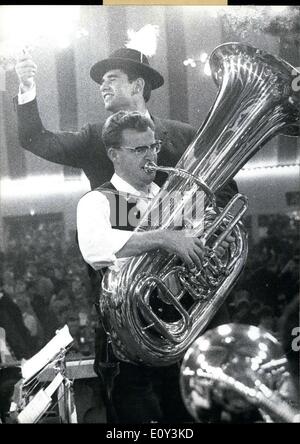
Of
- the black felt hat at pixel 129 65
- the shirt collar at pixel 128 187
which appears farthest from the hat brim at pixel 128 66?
the shirt collar at pixel 128 187

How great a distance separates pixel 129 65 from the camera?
328cm

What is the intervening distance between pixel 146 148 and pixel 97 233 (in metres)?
0.47

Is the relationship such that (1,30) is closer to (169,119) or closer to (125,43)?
(125,43)

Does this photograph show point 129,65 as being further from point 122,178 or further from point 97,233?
point 97,233

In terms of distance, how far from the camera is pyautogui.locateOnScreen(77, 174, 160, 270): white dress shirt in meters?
3.13

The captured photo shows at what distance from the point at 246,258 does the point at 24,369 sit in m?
1.18

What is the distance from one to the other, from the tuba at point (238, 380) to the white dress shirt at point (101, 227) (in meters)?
0.64

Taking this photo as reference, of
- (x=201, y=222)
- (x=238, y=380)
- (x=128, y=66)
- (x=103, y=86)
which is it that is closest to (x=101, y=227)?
(x=201, y=222)

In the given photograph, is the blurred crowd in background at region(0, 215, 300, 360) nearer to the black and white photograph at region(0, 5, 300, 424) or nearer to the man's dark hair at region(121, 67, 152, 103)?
the black and white photograph at region(0, 5, 300, 424)

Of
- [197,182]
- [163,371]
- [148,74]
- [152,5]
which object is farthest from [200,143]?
[163,371]

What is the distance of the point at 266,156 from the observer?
326 cm

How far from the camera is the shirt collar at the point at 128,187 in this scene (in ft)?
10.4

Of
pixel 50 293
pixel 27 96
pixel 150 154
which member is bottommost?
pixel 50 293

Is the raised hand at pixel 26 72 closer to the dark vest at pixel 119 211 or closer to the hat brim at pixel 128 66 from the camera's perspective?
the hat brim at pixel 128 66
